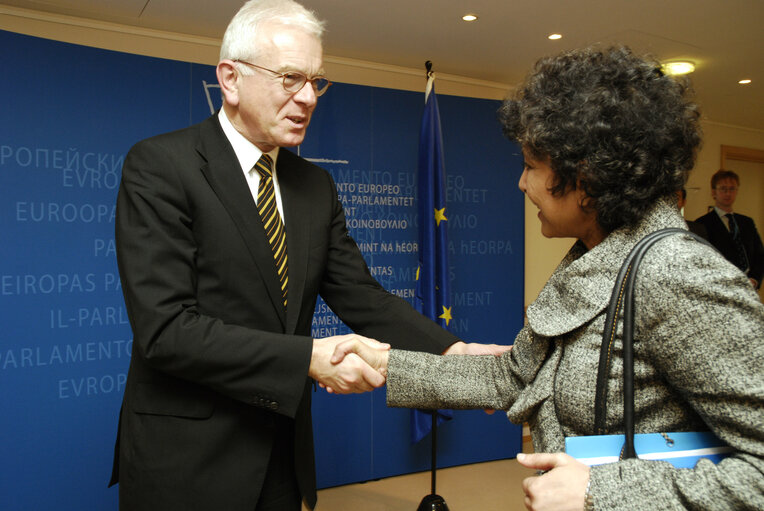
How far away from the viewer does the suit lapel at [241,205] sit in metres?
1.45

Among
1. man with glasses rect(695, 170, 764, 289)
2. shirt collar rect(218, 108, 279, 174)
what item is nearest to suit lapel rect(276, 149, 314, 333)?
shirt collar rect(218, 108, 279, 174)

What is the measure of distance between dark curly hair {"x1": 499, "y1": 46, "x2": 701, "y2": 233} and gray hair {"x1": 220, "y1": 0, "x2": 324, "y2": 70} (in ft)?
2.52

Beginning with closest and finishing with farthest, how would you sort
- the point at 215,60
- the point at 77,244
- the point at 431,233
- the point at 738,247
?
the point at 77,244
the point at 215,60
the point at 431,233
the point at 738,247

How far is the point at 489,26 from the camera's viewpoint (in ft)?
11.1

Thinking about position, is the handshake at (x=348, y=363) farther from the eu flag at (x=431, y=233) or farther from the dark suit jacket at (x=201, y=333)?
the eu flag at (x=431, y=233)

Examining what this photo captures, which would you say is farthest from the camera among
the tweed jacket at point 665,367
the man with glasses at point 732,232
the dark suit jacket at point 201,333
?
the man with glasses at point 732,232

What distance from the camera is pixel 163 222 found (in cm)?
137

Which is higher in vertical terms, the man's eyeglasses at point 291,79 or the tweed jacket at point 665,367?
the man's eyeglasses at point 291,79

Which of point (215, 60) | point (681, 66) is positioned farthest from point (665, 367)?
point (681, 66)

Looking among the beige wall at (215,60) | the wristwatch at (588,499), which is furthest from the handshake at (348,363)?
the beige wall at (215,60)

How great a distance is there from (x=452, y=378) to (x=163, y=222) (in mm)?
771

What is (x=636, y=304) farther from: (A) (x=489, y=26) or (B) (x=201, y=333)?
(A) (x=489, y=26)

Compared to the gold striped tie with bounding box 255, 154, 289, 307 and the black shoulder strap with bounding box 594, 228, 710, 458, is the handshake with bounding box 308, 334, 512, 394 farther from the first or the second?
the black shoulder strap with bounding box 594, 228, 710, 458

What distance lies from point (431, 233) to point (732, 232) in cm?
340
